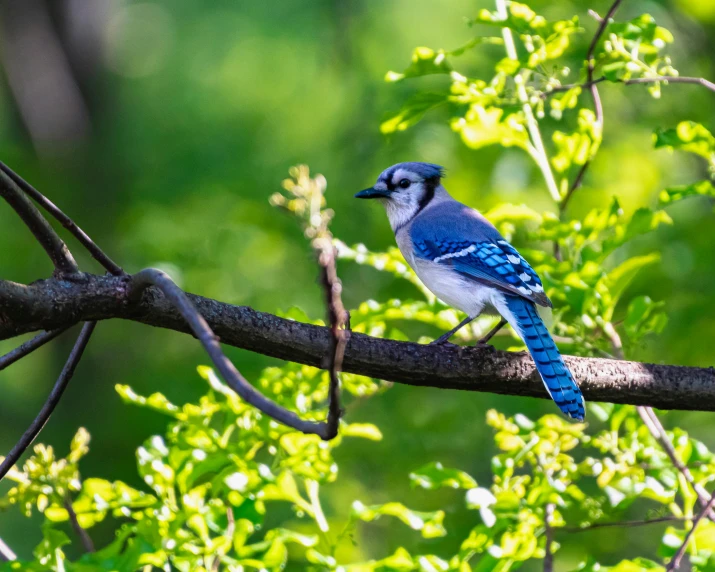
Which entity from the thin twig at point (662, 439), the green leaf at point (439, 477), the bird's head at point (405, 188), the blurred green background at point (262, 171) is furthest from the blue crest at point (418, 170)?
the green leaf at point (439, 477)

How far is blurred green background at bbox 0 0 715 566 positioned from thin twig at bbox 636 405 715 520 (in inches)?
32.5

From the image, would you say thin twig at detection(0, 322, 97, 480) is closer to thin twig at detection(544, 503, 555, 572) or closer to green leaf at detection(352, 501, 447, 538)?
green leaf at detection(352, 501, 447, 538)

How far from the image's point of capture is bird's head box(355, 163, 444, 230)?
12.1ft

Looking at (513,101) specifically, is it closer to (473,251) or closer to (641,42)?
(641,42)

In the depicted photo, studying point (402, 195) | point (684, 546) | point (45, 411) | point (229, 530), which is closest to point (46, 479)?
point (45, 411)

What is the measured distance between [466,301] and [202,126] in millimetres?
4575

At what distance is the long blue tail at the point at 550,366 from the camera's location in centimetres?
209

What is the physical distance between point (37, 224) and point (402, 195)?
87.2 inches

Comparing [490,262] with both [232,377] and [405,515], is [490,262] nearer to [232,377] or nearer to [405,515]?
[405,515]

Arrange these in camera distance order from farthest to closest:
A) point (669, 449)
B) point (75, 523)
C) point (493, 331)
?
point (493, 331)
point (669, 449)
point (75, 523)

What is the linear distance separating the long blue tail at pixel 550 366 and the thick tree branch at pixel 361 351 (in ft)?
0.10

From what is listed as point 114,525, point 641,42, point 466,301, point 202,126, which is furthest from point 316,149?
point 641,42

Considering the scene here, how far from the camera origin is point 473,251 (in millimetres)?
3115

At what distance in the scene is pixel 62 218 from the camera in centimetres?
174
